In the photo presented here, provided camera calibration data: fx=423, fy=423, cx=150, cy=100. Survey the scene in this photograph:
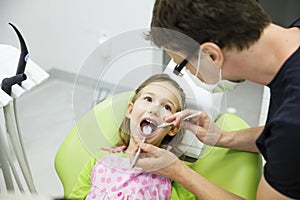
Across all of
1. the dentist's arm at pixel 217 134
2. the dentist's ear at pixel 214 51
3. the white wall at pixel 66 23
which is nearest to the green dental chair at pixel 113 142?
the dentist's arm at pixel 217 134

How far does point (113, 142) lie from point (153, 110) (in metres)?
0.20

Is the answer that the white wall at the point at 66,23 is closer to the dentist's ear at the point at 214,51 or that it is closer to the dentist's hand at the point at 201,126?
the dentist's hand at the point at 201,126

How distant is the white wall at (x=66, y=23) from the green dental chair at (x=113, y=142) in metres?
1.12

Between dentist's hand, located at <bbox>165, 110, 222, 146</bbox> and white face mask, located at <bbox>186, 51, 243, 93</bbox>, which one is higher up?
white face mask, located at <bbox>186, 51, 243, 93</bbox>

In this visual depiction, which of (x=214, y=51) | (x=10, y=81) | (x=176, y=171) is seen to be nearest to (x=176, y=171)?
(x=176, y=171)

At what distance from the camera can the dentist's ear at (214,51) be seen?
1.03m

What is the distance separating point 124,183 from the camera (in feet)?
4.12

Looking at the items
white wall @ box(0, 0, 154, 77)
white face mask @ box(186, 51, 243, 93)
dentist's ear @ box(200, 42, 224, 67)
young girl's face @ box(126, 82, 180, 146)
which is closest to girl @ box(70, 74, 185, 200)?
young girl's face @ box(126, 82, 180, 146)

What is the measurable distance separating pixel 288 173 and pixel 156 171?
40cm

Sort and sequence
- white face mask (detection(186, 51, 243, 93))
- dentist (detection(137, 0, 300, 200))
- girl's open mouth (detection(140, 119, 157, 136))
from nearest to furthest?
dentist (detection(137, 0, 300, 200)) < white face mask (detection(186, 51, 243, 93)) < girl's open mouth (detection(140, 119, 157, 136))

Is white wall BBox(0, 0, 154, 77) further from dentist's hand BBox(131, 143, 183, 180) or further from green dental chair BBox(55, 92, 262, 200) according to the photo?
dentist's hand BBox(131, 143, 183, 180)

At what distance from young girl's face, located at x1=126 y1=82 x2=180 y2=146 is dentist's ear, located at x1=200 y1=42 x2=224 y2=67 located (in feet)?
0.78

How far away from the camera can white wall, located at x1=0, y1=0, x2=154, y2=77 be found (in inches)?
98.0

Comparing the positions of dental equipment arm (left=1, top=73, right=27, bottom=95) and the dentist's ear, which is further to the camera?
dental equipment arm (left=1, top=73, right=27, bottom=95)
